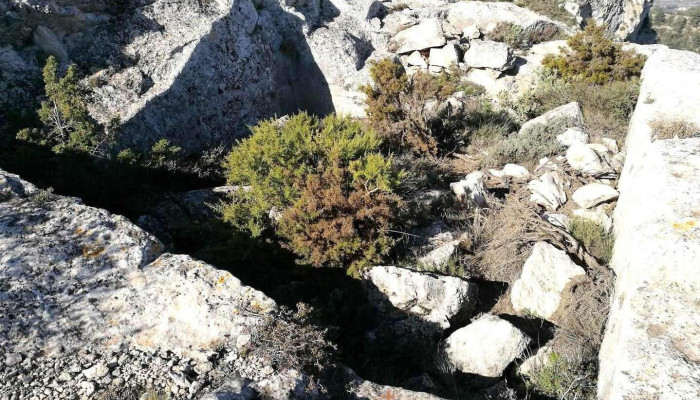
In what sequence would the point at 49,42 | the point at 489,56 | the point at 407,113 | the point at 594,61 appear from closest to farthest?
the point at 49,42 → the point at 407,113 → the point at 594,61 → the point at 489,56

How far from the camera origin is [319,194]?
6039 mm

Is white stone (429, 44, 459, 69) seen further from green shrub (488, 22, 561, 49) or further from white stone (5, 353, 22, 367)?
white stone (5, 353, 22, 367)

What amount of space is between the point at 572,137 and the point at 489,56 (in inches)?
164

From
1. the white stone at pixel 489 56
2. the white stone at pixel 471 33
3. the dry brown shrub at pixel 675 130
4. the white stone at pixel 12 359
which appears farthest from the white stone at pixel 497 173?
the white stone at pixel 12 359

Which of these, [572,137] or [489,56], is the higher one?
[489,56]

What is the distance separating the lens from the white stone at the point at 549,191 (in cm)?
734

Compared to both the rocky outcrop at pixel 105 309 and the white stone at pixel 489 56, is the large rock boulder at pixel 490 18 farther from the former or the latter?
the rocky outcrop at pixel 105 309

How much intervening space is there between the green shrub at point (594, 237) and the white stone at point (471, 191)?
1.34 m

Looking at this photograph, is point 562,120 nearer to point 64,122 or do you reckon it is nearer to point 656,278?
point 656,278

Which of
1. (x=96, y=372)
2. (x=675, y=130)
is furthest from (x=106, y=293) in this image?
(x=675, y=130)

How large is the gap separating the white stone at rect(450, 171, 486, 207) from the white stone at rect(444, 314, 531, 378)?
262 cm

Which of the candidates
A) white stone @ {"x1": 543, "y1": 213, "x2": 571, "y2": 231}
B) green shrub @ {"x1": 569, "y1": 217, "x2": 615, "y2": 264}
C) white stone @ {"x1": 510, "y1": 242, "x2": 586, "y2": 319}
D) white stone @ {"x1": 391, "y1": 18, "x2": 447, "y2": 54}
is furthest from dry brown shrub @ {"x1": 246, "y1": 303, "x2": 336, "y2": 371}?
white stone @ {"x1": 391, "y1": 18, "x2": 447, "y2": 54}

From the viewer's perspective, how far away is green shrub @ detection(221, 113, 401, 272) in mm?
5871

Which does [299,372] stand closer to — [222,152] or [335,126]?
[335,126]
